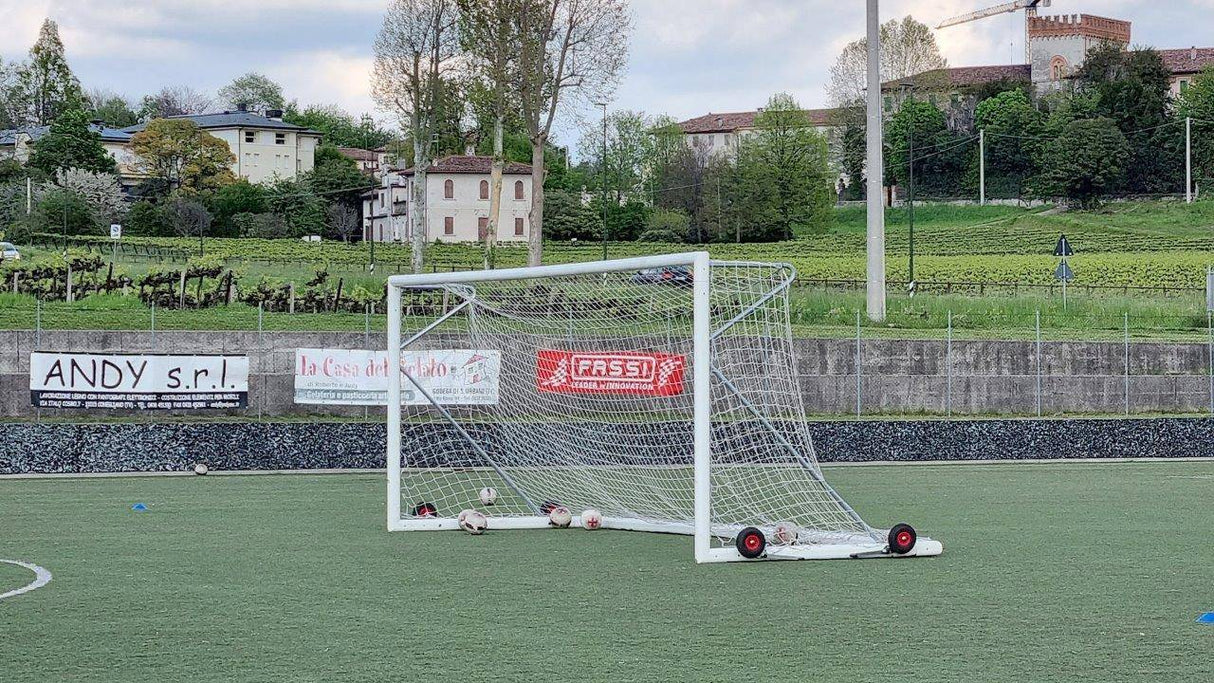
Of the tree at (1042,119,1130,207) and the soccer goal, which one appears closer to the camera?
the soccer goal

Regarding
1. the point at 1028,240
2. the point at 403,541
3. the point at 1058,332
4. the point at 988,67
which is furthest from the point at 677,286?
the point at 988,67

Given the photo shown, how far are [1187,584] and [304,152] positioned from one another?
11139 cm

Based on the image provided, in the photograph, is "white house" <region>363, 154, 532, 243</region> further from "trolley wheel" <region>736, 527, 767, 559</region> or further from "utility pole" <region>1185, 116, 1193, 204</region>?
"trolley wheel" <region>736, 527, 767, 559</region>

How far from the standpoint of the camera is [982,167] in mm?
105562

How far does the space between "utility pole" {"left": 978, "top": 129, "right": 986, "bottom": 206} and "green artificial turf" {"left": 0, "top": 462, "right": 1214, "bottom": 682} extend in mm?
93824

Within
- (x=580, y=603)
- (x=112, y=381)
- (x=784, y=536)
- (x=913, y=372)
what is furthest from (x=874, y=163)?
(x=580, y=603)

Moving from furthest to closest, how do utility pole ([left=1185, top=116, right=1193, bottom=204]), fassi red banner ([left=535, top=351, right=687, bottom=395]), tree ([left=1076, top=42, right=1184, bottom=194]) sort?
1. tree ([left=1076, top=42, right=1184, bottom=194])
2. utility pole ([left=1185, top=116, right=1193, bottom=204])
3. fassi red banner ([left=535, top=351, right=687, bottom=395])

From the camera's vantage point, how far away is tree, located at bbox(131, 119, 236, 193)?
87875 mm

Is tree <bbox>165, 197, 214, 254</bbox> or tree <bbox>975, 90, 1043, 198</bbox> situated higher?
tree <bbox>975, 90, 1043, 198</bbox>

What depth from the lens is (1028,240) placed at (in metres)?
75.8

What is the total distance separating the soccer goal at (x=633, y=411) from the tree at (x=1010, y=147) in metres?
94.2

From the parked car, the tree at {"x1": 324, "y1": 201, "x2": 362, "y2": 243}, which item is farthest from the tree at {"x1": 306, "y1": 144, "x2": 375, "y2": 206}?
the parked car

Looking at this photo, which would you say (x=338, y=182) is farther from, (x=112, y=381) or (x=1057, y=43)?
(x=1057, y=43)

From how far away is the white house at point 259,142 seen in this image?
11081 centimetres
